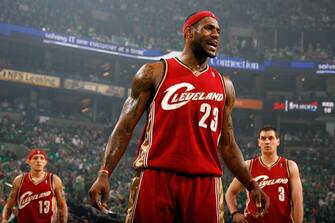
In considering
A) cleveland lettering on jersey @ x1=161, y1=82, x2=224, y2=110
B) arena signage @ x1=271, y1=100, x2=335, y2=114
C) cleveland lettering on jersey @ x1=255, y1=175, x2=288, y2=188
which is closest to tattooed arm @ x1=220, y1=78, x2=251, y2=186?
cleveland lettering on jersey @ x1=161, y1=82, x2=224, y2=110

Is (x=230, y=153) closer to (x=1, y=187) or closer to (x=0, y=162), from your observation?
(x=1, y=187)

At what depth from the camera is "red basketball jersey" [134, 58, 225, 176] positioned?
12.3 feet

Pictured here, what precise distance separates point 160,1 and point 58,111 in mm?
14118

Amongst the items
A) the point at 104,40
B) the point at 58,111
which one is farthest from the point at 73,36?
the point at 58,111

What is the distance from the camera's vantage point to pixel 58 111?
1411 inches

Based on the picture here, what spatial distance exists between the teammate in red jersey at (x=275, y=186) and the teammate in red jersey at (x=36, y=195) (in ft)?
9.97

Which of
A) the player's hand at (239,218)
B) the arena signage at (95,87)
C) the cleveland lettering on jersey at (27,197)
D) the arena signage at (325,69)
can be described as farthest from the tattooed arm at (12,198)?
the arena signage at (325,69)

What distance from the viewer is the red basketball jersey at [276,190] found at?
6422mm

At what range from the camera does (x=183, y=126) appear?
3.78 meters

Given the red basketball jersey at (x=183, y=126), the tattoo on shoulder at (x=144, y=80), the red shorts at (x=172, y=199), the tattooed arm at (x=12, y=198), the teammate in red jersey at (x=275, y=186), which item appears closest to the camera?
the red shorts at (x=172, y=199)

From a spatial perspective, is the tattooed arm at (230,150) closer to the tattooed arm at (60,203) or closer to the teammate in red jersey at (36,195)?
the tattooed arm at (60,203)

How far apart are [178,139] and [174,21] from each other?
38979 mm

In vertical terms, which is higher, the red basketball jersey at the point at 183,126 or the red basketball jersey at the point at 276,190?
the red basketball jersey at the point at 183,126

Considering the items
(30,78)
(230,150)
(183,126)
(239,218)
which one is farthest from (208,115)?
(30,78)
